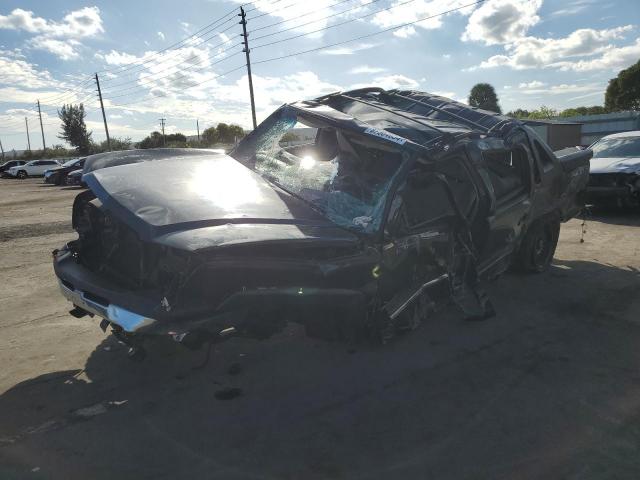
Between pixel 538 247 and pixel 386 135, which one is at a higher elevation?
pixel 386 135

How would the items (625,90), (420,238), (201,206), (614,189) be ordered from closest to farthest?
(201,206) < (420,238) < (614,189) < (625,90)

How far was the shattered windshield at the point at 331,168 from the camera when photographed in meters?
3.64

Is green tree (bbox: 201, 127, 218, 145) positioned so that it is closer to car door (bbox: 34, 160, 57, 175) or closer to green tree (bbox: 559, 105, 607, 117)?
car door (bbox: 34, 160, 57, 175)

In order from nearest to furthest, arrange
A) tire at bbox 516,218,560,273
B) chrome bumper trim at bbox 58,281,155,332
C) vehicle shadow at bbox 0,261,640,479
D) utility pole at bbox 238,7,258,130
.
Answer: vehicle shadow at bbox 0,261,640,479 → chrome bumper trim at bbox 58,281,155,332 → tire at bbox 516,218,560,273 → utility pole at bbox 238,7,258,130

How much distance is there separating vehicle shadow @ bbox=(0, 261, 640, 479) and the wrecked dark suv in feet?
1.20

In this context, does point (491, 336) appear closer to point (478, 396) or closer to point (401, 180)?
point (478, 396)

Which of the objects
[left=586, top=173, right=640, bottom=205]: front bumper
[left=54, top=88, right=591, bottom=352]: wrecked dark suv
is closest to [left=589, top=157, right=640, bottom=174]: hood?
[left=586, top=173, right=640, bottom=205]: front bumper

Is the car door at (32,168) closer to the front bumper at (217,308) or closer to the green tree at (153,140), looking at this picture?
the green tree at (153,140)

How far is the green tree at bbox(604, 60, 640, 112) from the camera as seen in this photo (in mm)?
58062

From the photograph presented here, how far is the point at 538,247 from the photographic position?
6191 mm

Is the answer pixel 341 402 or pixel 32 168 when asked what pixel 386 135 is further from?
pixel 32 168

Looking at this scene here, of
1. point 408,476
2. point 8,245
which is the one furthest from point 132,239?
point 8,245

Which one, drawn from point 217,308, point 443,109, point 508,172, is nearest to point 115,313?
point 217,308

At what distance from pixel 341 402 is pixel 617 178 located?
8.81 meters
